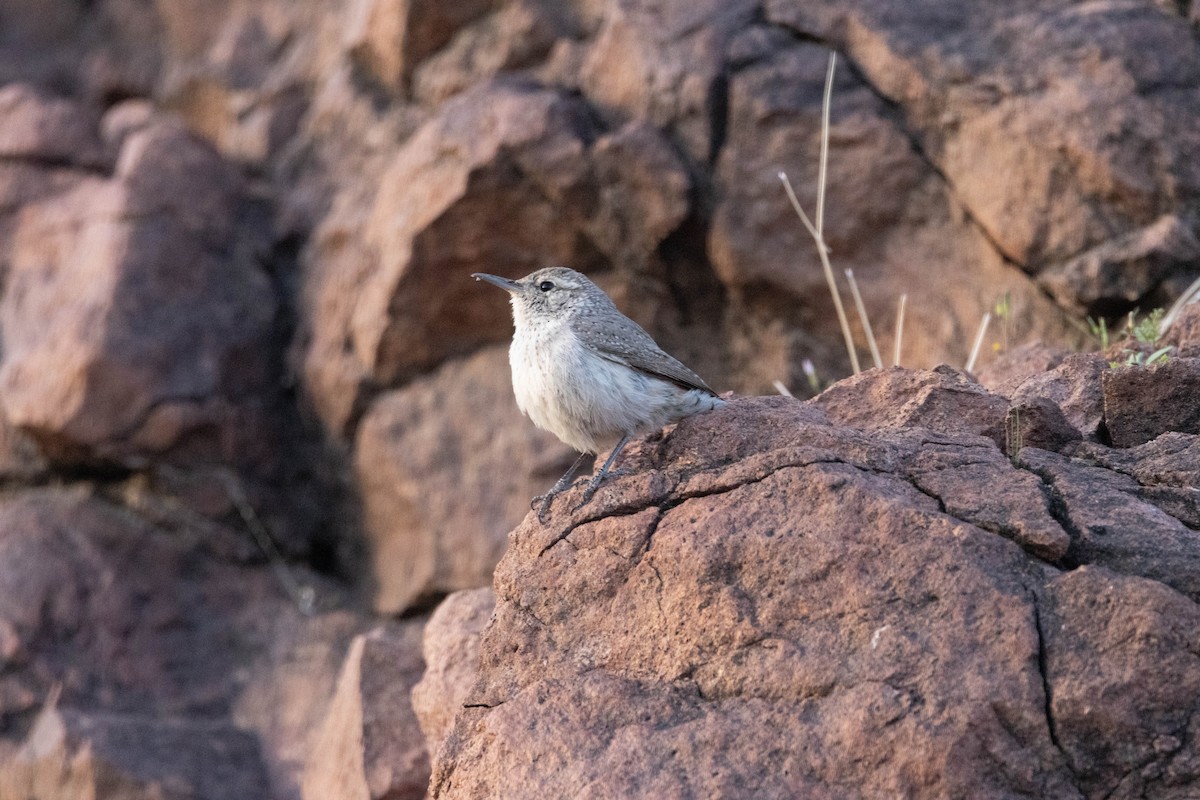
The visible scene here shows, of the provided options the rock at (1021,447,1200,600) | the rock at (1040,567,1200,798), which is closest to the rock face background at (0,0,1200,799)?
the rock at (1021,447,1200,600)

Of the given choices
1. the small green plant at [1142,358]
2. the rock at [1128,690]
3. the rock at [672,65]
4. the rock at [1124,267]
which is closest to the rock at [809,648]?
the rock at [1128,690]

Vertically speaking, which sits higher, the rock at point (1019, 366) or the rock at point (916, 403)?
the rock at point (916, 403)

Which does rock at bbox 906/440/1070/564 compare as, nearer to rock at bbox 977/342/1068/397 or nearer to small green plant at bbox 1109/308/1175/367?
small green plant at bbox 1109/308/1175/367

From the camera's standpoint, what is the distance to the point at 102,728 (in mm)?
6957

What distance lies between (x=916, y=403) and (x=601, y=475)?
47.6 inches

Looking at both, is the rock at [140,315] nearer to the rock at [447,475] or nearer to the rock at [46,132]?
the rock at [46,132]

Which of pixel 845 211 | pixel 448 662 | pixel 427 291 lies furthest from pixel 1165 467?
pixel 427 291

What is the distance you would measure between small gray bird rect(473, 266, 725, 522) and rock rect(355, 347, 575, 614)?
10.1ft

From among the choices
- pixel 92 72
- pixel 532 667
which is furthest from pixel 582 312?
pixel 92 72

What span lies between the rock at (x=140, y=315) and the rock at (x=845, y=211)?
3.59m

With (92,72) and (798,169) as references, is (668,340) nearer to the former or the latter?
(798,169)

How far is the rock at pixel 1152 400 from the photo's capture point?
4.26 m

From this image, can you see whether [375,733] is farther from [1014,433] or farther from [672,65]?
[672,65]

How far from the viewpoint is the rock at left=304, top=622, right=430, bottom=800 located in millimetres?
5316
